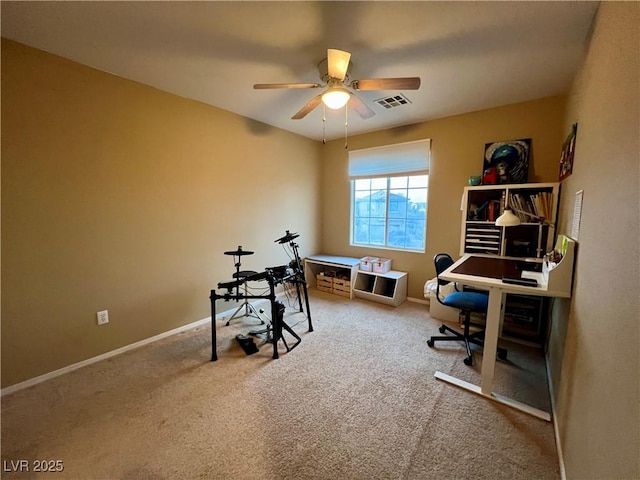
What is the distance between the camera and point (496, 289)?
1762mm

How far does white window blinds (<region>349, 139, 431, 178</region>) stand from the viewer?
11.4 ft

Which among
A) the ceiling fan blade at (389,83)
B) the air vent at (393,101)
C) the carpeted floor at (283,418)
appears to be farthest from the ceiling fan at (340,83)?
the carpeted floor at (283,418)

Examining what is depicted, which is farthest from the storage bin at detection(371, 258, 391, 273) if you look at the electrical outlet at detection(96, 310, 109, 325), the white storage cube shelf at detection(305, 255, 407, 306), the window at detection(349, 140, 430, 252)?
the electrical outlet at detection(96, 310, 109, 325)

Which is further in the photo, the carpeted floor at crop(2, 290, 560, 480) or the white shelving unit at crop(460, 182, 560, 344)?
the white shelving unit at crop(460, 182, 560, 344)

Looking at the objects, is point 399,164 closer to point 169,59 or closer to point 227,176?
point 227,176

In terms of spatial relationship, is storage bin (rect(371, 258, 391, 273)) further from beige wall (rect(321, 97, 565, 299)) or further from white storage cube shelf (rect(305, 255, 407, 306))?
beige wall (rect(321, 97, 565, 299))

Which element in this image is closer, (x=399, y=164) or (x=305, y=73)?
(x=305, y=73)

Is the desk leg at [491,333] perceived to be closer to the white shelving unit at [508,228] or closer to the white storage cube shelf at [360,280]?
the white shelving unit at [508,228]

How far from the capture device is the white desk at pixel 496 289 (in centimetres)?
161

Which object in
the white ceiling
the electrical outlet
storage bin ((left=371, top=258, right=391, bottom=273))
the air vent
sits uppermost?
the air vent

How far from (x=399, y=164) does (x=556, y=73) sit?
177 cm

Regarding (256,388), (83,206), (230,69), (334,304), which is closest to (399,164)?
(334,304)

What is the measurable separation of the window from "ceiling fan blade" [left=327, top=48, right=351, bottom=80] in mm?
2060

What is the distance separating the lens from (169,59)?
202 centimetres
